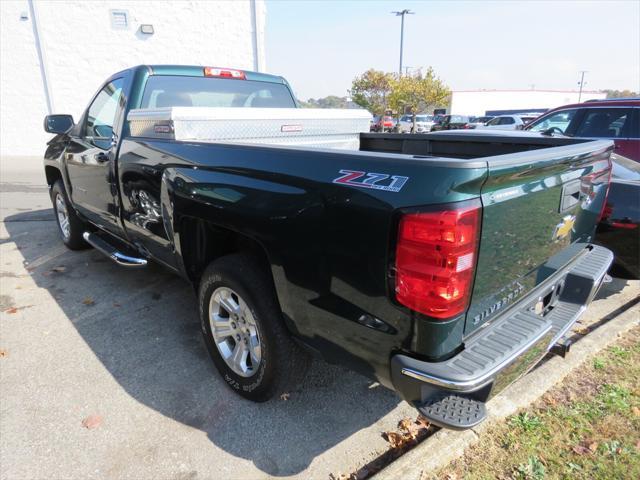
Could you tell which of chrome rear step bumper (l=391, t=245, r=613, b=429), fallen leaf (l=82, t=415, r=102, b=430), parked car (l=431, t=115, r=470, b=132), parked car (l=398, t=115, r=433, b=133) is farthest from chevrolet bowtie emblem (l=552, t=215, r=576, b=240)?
parked car (l=431, t=115, r=470, b=132)

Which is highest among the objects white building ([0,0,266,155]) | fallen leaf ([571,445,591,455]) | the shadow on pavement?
white building ([0,0,266,155])

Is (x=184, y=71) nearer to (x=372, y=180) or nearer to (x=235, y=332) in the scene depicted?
(x=235, y=332)

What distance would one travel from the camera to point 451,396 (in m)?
1.82

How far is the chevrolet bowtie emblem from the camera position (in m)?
2.31

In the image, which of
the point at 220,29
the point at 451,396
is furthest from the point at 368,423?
the point at 220,29

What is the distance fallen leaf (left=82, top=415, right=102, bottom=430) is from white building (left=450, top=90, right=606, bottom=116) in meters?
58.1

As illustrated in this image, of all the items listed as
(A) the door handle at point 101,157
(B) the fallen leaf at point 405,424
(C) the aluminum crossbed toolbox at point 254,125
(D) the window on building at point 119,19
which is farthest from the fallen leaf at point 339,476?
(D) the window on building at point 119,19

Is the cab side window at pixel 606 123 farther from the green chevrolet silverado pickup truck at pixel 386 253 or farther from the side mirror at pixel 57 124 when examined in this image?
the side mirror at pixel 57 124

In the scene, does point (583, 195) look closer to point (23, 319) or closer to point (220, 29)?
point (23, 319)

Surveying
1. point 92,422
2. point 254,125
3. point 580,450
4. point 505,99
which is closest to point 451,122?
point 254,125

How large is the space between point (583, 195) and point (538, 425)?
135 centimetres

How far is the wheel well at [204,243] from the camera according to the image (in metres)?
2.79

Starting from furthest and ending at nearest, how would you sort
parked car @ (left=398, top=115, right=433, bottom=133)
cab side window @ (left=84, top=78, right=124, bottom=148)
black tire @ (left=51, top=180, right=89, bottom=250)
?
parked car @ (left=398, top=115, right=433, bottom=133)
black tire @ (left=51, top=180, right=89, bottom=250)
cab side window @ (left=84, top=78, right=124, bottom=148)

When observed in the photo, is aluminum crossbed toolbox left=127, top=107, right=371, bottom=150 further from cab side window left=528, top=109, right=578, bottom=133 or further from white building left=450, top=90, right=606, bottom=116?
white building left=450, top=90, right=606, bottom=116
